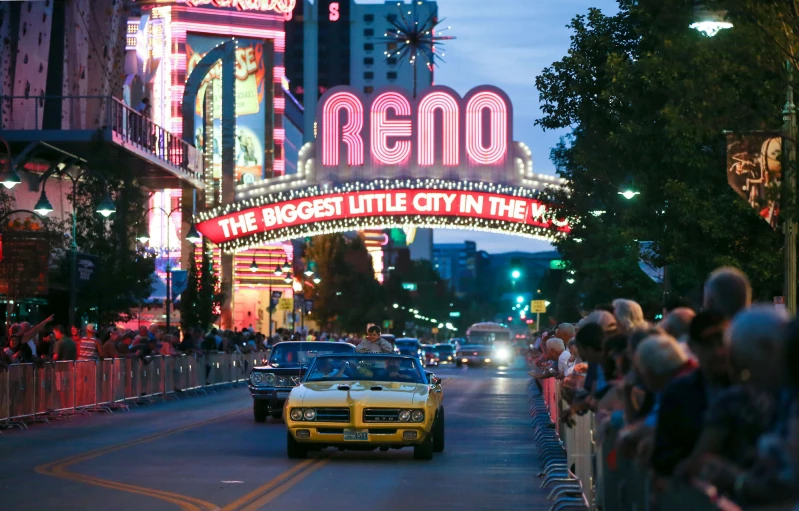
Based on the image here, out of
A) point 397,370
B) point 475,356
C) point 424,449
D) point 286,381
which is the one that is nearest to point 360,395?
point 424,449

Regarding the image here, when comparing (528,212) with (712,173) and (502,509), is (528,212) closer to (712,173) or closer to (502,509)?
(712,173)

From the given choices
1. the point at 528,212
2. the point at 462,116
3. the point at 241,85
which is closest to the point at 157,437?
the point at 528,212

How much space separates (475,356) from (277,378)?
51.4 m

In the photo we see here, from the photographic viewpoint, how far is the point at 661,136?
22.2 metres

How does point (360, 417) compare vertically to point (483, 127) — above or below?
below

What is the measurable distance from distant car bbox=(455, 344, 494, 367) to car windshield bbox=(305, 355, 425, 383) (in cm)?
5756

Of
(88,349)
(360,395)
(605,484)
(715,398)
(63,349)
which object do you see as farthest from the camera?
(88,349)

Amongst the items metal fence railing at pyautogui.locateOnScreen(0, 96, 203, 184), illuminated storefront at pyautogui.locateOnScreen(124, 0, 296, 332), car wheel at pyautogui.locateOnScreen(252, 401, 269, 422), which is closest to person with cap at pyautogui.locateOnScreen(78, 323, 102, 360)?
car wheel at pyautogui.locateOnScreen(252, 401, 269, 422)

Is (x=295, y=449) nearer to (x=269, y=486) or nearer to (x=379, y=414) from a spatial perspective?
(x=379, y=414)

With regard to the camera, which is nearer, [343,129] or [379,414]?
[379,414]

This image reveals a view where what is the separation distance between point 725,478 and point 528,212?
47987 mm

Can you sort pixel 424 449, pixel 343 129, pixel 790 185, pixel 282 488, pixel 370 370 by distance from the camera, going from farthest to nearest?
pixel 343 129
pixel 370 370
pixel 424 449
pixel 282 488
pixel 790 185

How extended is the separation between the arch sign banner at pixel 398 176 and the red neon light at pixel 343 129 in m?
0.04

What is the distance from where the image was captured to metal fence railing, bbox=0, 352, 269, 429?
2444 centimetres
